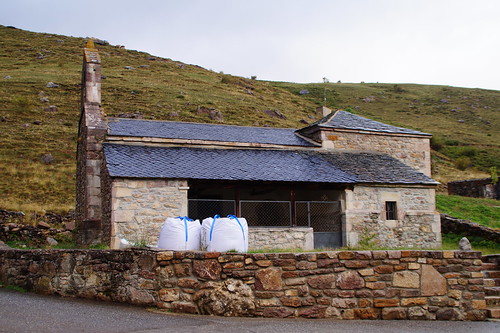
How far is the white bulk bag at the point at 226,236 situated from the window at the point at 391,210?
34.1 feet

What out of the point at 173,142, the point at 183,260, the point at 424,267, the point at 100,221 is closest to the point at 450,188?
the point at 173,142

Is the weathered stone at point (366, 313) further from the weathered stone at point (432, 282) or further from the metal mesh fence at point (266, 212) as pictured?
the metal mesh fence at point (266, 212)

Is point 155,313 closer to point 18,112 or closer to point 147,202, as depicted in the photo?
point 147,202

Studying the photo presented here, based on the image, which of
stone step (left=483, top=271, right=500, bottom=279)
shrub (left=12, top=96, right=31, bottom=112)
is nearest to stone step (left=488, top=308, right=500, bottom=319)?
stone step (left=483, top=271, right=500, bottom=279)

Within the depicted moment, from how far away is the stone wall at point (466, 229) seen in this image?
1865 centimetres

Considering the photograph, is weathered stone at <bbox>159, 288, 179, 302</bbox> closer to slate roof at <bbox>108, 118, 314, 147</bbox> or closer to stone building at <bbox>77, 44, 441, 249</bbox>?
stone building at <bbox>77, 44, 441, 249</bbox>

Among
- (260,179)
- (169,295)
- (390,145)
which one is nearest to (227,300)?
(169,295)

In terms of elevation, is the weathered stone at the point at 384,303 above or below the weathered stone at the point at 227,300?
below

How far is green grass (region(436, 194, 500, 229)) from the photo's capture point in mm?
23625

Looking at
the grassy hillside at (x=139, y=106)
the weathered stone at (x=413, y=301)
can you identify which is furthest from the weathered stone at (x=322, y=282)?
the grassy hillside at (x=139, y=106)

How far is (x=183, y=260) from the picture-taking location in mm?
8000

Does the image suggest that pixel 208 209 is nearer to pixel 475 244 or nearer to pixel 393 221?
pixel 393 221

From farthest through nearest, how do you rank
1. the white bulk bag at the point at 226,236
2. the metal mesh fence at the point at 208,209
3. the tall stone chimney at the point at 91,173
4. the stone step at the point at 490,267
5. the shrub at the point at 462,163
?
the shrub at the point at 462,163, the metal mesh fence at the point at 208,209, the tall stone chimney at the point at 91,173, the stone step at the point at 490,267, the white bulk bag at the point at 226,236

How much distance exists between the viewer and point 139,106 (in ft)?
136
